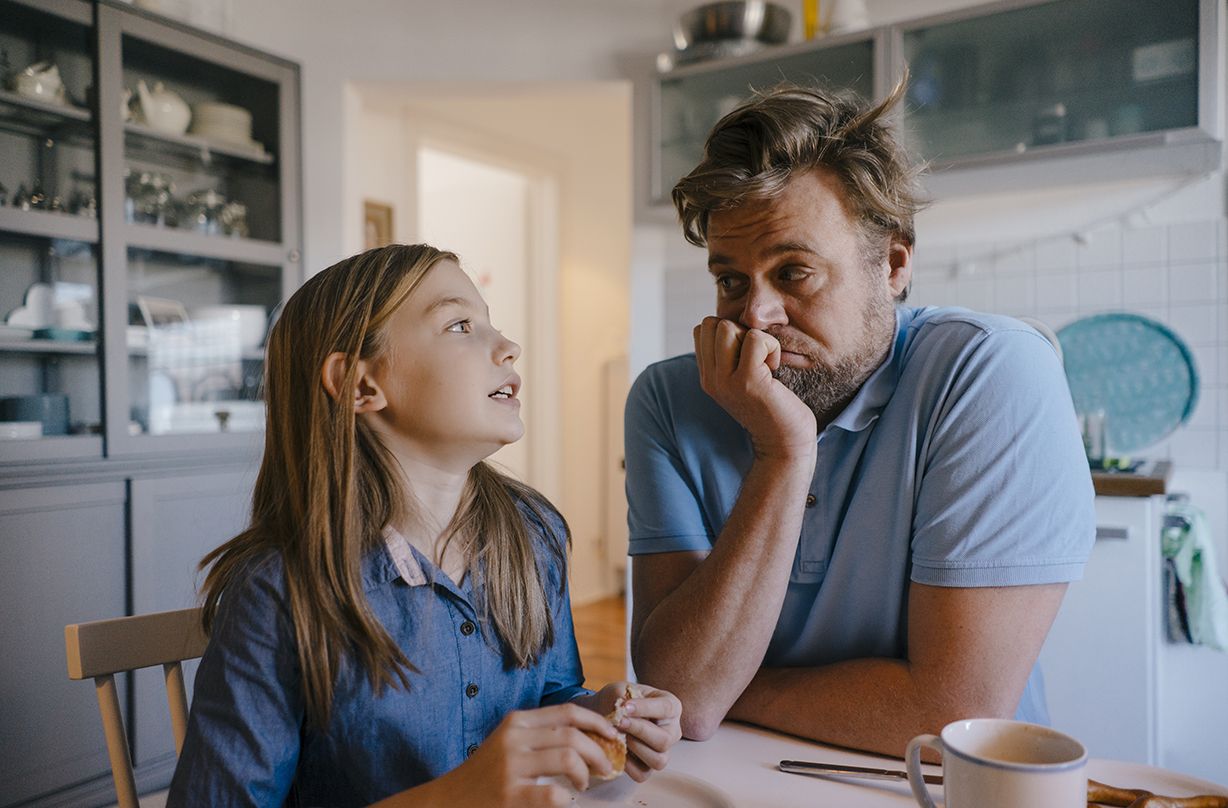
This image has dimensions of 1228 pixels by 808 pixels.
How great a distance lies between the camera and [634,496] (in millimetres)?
1157

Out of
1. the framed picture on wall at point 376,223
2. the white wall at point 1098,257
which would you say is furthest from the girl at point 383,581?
the framed picture on wall at point 376,223

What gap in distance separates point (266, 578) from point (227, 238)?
2373 millimetres

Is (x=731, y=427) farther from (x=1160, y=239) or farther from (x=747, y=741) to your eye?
(x=1160, y=239)

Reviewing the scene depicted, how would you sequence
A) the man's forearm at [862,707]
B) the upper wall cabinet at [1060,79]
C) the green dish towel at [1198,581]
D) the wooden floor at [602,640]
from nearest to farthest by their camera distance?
the man's forearm at [862,707]
the green dish towel at [1198,581]
the upper wall cabinet at [1060,79]
the wooden floor at [602,640]

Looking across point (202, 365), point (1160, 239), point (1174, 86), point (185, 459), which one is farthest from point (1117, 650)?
point (202, 365)

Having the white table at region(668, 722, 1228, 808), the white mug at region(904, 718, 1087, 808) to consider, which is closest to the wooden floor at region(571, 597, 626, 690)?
the white table at region(668, 722, 1228, 808)

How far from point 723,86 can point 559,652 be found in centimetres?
246

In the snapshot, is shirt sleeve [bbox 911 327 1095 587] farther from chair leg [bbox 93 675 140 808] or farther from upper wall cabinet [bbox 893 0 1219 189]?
upper wall cabinet [bbox 893 0 1219 189]

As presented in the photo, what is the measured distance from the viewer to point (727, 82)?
3.05m

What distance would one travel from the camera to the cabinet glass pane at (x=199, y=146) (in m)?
2.73

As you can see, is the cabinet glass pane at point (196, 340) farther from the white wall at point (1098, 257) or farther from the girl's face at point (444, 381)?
the white wall at point (1098, 257)

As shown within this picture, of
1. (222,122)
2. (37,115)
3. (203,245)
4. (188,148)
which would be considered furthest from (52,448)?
(222,122)

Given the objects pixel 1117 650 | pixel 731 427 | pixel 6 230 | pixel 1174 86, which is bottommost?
pixel 1117 650

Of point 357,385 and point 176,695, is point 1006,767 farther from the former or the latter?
point 176,695
